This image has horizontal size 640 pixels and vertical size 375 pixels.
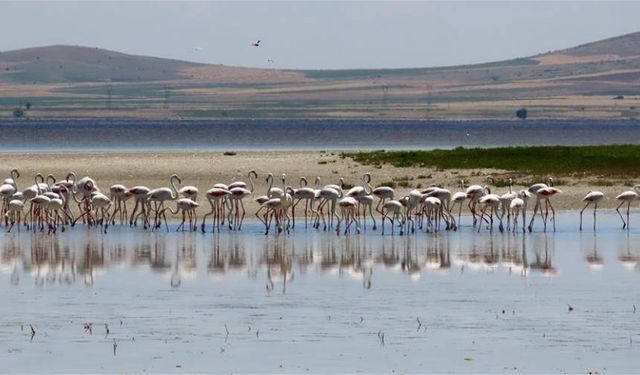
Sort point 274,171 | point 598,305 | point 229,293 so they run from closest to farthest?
point 598,305, point 229,293, point 274,171

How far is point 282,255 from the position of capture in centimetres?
2088

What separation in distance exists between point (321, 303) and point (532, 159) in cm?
2093

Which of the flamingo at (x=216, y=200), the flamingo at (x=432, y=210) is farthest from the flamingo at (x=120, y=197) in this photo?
the flamingo at (x=432, y=210)

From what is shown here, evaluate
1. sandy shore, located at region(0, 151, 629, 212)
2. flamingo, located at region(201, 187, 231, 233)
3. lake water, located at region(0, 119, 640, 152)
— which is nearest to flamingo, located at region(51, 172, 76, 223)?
flamingo, located at region(201, 187, 231, 233)

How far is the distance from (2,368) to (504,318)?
5.18 metres

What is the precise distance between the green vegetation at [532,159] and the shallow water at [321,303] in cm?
1044

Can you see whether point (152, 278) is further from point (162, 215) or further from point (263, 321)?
point (162, 215)

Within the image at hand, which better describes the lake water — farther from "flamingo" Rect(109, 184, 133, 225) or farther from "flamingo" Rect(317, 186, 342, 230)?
"flamingo" Rect(317, 186, 342, 230)

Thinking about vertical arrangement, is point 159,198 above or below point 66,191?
below

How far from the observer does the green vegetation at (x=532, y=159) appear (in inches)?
1348

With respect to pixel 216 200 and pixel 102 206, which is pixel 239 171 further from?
pixel 102 206

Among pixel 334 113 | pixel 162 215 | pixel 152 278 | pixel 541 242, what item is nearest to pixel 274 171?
pixel 162 215

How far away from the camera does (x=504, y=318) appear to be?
578 inches

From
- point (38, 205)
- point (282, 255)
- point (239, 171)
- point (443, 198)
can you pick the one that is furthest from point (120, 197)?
point (239, 171)
